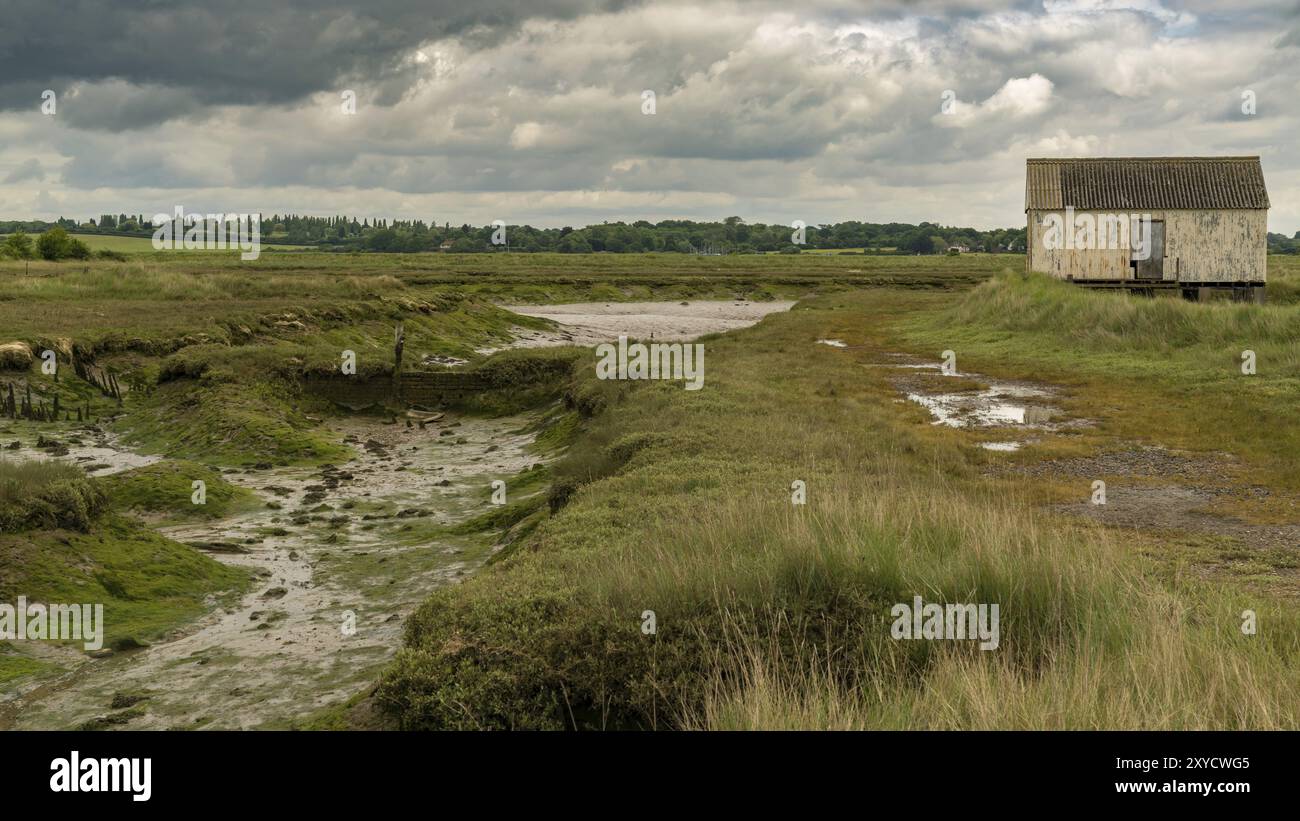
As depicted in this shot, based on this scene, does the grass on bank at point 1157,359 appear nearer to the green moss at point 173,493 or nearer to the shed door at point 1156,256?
the shed door at point 1156,256

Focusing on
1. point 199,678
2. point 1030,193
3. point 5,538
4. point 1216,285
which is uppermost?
point 1030,193

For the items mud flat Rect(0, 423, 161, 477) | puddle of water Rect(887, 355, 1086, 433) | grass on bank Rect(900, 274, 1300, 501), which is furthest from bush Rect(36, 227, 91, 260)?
puddle of water Rect(887, 355, 1086, 433)

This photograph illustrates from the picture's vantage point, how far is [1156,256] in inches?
1539

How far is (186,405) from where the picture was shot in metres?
25.8

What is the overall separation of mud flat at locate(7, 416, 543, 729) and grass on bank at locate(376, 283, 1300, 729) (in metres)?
2.53

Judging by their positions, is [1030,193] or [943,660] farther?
[1030,193]

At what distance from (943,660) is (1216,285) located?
1522 inches

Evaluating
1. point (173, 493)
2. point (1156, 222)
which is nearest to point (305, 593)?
point (173, 493)

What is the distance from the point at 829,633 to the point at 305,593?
8971 millimetres

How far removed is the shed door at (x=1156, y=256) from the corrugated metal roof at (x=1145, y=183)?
2.47 ft
